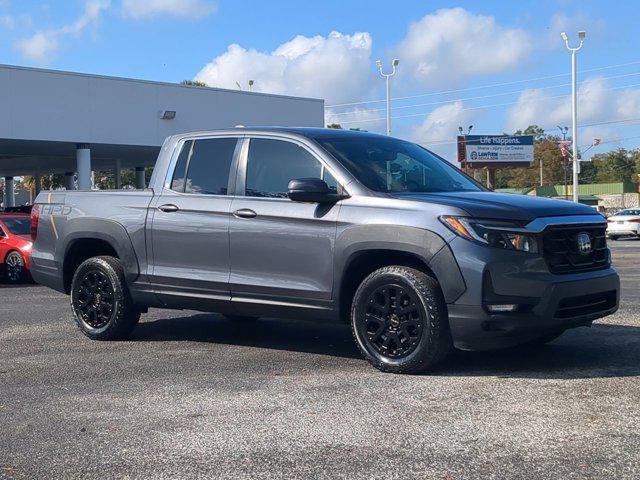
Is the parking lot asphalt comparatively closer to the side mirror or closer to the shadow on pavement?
the shadow on pavement

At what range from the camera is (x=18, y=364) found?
6867 mm

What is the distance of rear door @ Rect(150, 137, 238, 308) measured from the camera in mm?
7102

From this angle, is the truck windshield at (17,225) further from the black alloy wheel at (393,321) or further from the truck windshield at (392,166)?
the black alloy wheel at (393,321)

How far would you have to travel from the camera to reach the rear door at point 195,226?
Answer: 710cm

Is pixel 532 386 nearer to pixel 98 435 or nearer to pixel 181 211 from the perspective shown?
pixel 98 435

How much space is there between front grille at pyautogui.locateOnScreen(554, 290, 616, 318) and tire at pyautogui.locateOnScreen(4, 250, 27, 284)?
12.5m

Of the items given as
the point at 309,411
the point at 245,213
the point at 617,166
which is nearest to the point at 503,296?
the point at 309,411

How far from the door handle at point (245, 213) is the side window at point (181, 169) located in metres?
0.86

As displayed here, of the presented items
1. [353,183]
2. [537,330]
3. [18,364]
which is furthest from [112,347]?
[537,330]

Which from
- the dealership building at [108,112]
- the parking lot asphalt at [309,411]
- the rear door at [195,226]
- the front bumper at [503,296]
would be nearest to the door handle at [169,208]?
the rear door at [195,226]

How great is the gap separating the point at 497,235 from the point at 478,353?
1.55m

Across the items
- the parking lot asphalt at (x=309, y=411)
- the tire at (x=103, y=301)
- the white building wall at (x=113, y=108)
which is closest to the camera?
the parking lot asphalt at (x=309, y=411)

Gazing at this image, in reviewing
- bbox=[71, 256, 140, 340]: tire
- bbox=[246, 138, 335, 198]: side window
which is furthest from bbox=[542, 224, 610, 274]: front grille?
bbox=[71, 256, 140, 340]: tire

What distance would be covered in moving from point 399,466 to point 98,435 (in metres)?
1.75
